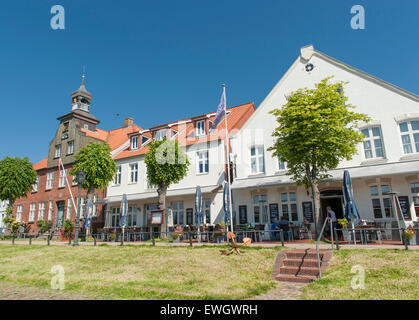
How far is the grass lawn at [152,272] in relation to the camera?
7.90 metres

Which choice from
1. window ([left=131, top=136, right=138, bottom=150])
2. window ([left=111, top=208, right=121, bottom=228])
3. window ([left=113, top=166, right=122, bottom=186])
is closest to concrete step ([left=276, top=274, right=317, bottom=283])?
window ([left=111, top=208, right=121, bottom=228])

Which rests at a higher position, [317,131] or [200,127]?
[200,127]

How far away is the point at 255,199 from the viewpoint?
20.0 meters

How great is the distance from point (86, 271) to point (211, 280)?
5.11m

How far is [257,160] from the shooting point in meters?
21.0

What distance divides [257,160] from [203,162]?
15.4 feet

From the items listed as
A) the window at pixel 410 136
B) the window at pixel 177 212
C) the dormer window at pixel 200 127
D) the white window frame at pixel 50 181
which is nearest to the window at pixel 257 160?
the dormer window at pixel 200 127

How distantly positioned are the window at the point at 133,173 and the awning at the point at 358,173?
11.2 m

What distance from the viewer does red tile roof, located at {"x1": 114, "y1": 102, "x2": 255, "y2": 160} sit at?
24.1 meters

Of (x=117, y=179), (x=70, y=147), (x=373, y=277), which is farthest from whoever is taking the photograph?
(x=70, y=147)

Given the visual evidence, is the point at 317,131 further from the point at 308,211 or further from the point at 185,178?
the point at 185,178

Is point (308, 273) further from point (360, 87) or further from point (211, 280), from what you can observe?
point (360, 87)

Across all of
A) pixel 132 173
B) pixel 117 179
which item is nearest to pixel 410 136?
pixel 132 173

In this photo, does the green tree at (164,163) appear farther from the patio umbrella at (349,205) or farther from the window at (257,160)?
the patio umbrella at (349,205)
